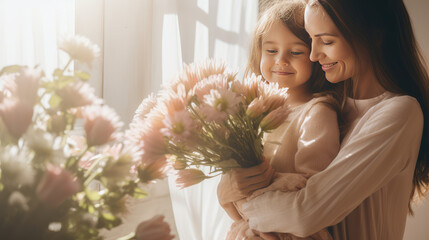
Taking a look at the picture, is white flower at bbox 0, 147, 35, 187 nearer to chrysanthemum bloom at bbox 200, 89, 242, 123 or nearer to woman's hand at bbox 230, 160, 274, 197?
chrysanthemum bloom at bbox 200, 89, 242, 123

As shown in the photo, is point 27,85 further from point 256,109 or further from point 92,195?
point 256,109

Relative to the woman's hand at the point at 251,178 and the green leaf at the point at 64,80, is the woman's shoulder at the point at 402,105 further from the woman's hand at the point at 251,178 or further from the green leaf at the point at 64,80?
the green leaf at the point at 64,80

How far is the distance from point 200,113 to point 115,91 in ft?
3.87

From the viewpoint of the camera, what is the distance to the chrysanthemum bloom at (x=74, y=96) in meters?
0.50

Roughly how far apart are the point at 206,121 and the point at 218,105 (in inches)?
1.4

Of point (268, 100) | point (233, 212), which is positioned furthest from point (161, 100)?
point (233, 212)

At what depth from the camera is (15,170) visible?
1.43ft

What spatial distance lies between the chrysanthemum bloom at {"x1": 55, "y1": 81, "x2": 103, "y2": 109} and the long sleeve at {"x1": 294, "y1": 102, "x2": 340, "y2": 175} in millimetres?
574

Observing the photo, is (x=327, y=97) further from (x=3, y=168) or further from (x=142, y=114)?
(x=3, y=168)

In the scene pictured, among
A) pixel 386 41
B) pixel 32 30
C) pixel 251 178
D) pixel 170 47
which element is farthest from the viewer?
pixel 170 47

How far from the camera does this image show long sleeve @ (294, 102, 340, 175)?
93 cm

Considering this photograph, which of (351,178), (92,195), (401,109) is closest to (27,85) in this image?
(92,195)

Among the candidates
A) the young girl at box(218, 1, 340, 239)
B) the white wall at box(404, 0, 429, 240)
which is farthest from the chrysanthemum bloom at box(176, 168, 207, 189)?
the white wall at box(404, 0, 429, 240)

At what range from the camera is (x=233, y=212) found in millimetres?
1032
